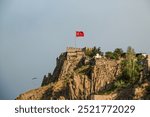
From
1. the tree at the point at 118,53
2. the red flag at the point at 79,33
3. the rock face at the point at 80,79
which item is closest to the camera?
the rock face at the point at 80,79

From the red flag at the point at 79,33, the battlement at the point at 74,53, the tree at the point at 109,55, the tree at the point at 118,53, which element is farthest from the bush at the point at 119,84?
the battlement at the point at 74,53

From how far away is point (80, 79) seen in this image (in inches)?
2000

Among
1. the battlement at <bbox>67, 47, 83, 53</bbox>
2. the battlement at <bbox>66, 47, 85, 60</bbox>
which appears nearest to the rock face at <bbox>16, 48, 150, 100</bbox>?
the battlement at <bbox>66, 47, 85, 60</bbox>

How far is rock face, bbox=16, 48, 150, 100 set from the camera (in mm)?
49594

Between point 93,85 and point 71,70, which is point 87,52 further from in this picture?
point 93,85

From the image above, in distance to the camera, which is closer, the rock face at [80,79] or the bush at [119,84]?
the bush at [119,84]

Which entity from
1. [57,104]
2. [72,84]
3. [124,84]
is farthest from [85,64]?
[57,104]

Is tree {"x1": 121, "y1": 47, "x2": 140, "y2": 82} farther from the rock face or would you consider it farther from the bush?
the rock face

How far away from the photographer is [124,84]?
45.7m

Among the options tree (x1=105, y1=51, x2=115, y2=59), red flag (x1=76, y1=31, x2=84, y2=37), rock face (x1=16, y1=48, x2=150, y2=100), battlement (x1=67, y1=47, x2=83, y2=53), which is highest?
red flag (x1=76, y1=31, x2=84, y2=37)

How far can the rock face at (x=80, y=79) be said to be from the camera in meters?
49.6

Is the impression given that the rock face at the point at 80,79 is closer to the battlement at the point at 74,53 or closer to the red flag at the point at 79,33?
the battlement at the point at 74,53

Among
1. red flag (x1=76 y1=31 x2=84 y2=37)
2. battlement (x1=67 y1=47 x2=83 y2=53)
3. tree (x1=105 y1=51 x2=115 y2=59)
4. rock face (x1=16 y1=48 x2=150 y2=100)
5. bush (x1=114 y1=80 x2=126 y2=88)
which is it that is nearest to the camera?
bush (x1=114 y1=80 x2=126 y2=88)

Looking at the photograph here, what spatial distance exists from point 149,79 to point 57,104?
24.4m
